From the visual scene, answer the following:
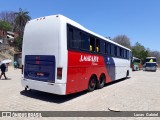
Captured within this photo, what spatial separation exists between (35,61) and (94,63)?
3.42 metres

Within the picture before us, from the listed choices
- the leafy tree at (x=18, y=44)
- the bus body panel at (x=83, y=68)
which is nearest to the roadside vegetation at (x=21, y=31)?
the leafy tree at (x=18, y=44)

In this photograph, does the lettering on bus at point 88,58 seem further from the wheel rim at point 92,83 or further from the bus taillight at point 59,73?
the bus taillight at point 59,73

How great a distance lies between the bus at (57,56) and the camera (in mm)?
7758

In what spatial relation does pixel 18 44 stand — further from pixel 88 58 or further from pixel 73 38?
pixel 73 38

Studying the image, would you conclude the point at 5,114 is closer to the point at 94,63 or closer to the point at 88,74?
the point at 88,74

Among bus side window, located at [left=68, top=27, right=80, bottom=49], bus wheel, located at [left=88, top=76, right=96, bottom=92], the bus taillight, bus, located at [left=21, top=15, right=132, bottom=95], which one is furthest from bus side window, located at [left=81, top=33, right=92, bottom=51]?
the bus taillight

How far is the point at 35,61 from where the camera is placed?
8.50 m

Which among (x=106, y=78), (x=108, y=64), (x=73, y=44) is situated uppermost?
(x=73, y=44)

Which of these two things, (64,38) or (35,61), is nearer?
(64,38)

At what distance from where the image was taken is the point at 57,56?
7.72 m

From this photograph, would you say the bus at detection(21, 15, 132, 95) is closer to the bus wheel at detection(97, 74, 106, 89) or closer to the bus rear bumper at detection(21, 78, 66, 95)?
the bus rear bumper at detection(21, 78, 66, 95)

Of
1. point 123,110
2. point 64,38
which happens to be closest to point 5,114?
point 64,38

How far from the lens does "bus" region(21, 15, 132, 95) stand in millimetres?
7758

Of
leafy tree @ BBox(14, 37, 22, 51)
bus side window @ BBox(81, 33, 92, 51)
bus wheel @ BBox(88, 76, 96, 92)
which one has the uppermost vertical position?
leafy tree @ BBox(14, 37, 22, 51)
